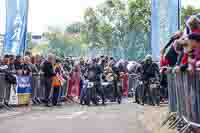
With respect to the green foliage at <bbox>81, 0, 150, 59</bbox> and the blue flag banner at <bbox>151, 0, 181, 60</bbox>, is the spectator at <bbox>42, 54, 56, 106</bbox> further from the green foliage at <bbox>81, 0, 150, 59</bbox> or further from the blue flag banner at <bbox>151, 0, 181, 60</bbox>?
the green foliage at <bbox>81, 0, 150, 59</bbox>

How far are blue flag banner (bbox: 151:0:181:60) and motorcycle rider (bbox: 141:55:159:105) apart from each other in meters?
1.17

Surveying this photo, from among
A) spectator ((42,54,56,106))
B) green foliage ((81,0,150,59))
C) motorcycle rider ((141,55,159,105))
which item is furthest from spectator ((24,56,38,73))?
green foliage ((81,0,150,59))

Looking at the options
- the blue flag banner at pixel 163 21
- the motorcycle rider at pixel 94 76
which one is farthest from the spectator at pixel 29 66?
the blue flag banner at pixel 163 21

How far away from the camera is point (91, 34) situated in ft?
219

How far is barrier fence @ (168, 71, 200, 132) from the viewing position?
29.8 ft

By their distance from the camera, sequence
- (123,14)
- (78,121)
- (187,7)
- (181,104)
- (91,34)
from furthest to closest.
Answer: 1. (91,34)
2. (123,14)
3. (187,7)
4. (78,121)
5. (181,104)

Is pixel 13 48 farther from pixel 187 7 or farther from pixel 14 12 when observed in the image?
pixel 187 7

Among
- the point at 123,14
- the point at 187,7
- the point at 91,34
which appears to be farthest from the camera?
the point at 91,34

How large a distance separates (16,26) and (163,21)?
6039 millimetres

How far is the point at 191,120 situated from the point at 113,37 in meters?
51.5

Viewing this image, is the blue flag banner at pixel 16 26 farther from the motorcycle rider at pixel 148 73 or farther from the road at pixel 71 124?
the road at pixel 71 124

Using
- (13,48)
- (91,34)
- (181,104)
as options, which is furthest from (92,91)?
(91,34)

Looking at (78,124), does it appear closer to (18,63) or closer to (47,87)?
(18,63)

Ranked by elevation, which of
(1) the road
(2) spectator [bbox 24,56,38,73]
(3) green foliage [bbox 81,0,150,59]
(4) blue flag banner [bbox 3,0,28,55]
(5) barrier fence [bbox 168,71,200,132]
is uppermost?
(3) green foliage [bbox 81,0,150,59]
